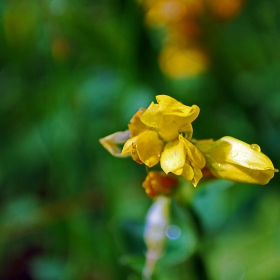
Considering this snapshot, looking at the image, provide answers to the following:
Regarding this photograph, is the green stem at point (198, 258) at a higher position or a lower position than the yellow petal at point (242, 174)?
lower

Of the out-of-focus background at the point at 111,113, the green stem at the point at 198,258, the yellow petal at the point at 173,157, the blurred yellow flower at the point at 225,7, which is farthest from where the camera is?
the blurred yellow flower at the point at 225,7

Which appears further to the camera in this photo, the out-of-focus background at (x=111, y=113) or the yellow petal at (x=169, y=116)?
the out-of-focus background at (x=111, y=113)

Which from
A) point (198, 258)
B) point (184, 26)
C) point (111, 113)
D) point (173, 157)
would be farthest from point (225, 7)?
point (173, 157)

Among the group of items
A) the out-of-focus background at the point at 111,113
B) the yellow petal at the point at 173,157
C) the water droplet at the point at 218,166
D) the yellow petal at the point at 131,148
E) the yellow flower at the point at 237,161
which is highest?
the yellow petal at the point at 131,148

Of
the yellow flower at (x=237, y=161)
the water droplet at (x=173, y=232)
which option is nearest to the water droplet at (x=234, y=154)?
the yellow flower at (x=237, y=161)

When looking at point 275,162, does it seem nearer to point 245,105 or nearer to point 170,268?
point 245,105

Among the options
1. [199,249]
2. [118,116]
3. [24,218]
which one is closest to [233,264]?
[199,249]

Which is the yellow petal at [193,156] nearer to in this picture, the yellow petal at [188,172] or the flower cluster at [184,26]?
the yellow petal at [188,172]
